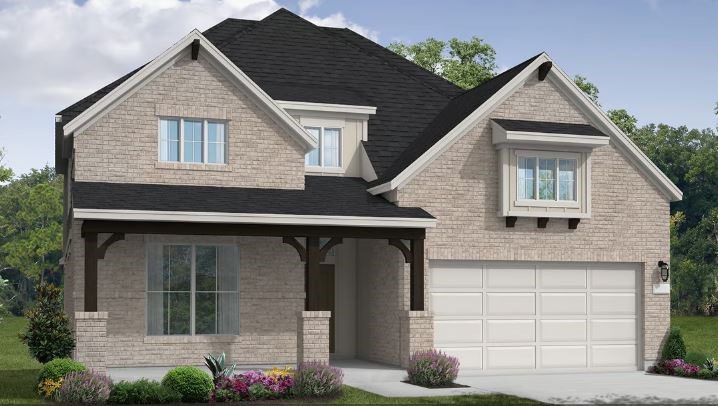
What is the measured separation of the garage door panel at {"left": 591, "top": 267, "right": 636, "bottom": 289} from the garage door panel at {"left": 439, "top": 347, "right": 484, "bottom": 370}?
366 cm

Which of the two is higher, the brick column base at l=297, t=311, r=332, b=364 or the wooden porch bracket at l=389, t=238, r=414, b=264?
the wooden porch bracket at l=389, t=238, r=414, b=264

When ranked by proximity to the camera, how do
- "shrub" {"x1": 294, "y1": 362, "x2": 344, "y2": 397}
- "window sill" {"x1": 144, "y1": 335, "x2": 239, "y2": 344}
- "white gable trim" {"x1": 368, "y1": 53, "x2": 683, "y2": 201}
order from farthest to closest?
"white gable trim" {"x1": 368, "y1": 53, "x2": 683, "y2": 201}, "window sill" {"x1": 144, "y1": 335, "x2": 239, "y2": 344}, "shrub" {"x1": 294, "y1": 362, "x2": 344, "y2": 397}

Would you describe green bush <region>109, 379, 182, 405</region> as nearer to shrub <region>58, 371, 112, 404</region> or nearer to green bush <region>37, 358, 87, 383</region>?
shrub <region>58, 371, 112, 404</region>

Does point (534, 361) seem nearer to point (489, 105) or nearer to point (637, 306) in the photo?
point (637, 306)

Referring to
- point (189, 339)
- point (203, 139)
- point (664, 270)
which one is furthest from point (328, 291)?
point (664, 270)

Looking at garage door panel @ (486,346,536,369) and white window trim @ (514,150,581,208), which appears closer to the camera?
garage door panel @ (486,346,536,369)

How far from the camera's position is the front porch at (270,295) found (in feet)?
77.4

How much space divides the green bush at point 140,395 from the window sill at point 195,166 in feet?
24.6

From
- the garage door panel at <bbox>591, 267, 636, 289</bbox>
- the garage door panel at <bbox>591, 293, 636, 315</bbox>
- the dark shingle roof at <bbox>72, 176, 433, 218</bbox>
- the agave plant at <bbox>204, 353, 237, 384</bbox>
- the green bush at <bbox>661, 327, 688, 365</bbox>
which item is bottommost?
the green bush at <bbox>661, 327, 688, 365</bbox>

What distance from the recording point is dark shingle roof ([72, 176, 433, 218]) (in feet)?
75.2

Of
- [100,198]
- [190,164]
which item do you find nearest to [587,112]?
[190,164]

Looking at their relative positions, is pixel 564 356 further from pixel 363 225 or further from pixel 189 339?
pixel 189 339

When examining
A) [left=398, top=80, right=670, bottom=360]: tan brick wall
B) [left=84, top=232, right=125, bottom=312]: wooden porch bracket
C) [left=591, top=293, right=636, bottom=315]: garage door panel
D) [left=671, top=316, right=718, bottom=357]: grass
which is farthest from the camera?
[left=671, top=316, right=718, bottom=357]: grass

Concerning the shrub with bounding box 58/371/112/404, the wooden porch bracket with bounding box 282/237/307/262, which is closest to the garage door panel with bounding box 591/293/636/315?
the wooden porch bracket with bounding box 282/237/307/262
